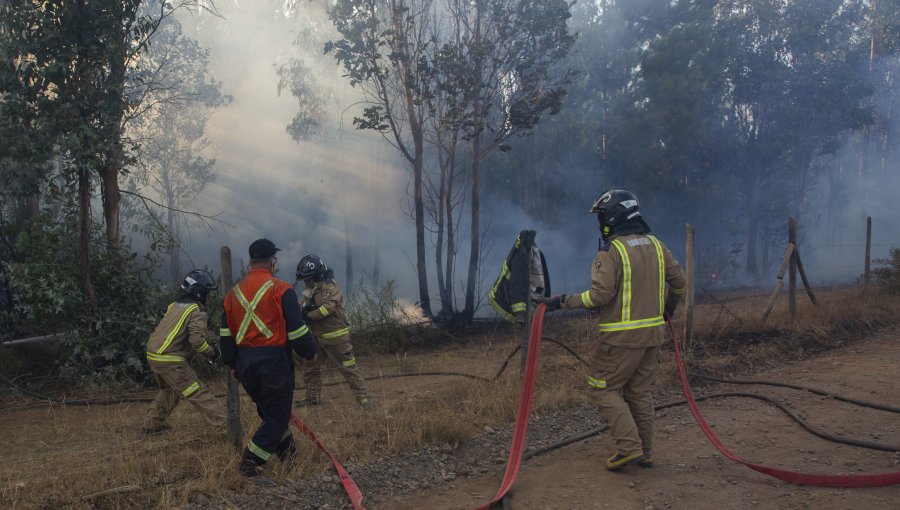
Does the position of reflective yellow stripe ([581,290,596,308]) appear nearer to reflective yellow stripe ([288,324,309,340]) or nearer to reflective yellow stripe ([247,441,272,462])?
reflective yellow stripe ([288,324,309,340])

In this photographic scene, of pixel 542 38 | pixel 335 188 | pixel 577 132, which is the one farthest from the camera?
pixel 335 188

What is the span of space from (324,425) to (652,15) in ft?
74.4

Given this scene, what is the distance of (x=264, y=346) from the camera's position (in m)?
4.69

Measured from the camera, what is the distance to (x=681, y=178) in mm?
24688

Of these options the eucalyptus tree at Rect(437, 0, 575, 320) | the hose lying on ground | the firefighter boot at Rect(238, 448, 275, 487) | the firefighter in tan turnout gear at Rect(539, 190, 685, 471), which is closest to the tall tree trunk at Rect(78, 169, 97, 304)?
the firefighter boot at Rect(238, 448, 275, 487)

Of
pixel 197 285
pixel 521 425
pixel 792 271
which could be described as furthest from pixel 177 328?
pixel 792 271

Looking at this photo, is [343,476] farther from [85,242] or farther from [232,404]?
[85,242]

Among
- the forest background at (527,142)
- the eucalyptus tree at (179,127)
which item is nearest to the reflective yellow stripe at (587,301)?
the forest background at (527,142)

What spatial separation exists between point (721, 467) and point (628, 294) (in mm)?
1433

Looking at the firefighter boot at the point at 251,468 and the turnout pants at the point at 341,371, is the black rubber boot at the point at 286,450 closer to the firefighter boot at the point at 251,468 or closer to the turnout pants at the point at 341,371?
the firefighter boot at the point at 251,468

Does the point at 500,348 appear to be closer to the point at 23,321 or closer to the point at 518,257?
the point at 518,257

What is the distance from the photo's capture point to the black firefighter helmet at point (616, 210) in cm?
488

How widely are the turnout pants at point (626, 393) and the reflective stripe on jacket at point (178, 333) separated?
345cm

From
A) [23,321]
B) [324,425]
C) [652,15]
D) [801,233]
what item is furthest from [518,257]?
[801,233]
